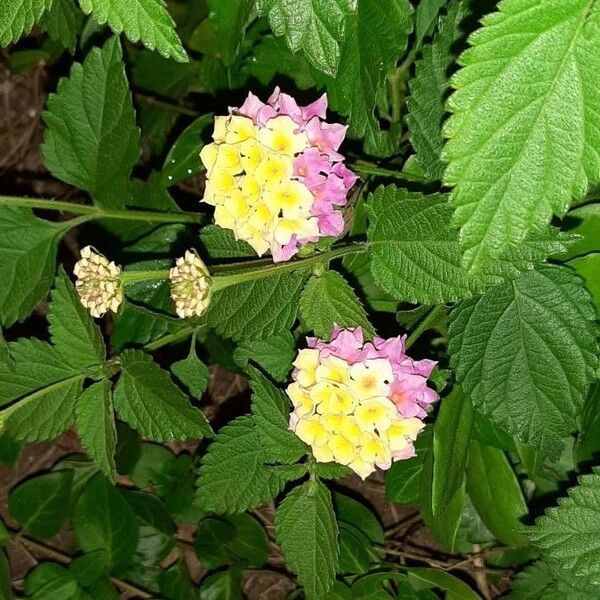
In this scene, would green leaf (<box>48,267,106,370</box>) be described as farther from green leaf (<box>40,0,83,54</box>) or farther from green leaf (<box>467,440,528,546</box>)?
green leaf (<box>467,440,528,546</box>)

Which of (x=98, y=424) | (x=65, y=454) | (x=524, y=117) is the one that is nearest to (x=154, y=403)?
(x=98, y=424)

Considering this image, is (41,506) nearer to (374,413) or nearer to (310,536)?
(310,536)

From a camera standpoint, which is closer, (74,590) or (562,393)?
(562,393)

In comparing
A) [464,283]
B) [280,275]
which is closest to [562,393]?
[464,283]

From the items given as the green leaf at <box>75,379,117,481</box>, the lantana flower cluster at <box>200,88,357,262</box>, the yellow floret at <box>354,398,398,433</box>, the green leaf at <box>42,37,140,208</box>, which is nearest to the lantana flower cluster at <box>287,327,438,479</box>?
the yellow floret at <box>354,398,398,433</box>

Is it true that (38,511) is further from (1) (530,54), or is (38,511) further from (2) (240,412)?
(1) (530,54)

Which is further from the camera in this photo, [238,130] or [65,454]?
[65,454]

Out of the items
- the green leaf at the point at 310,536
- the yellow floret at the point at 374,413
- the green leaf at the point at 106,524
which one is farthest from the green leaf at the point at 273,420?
the green leaf at the point at 106,524
